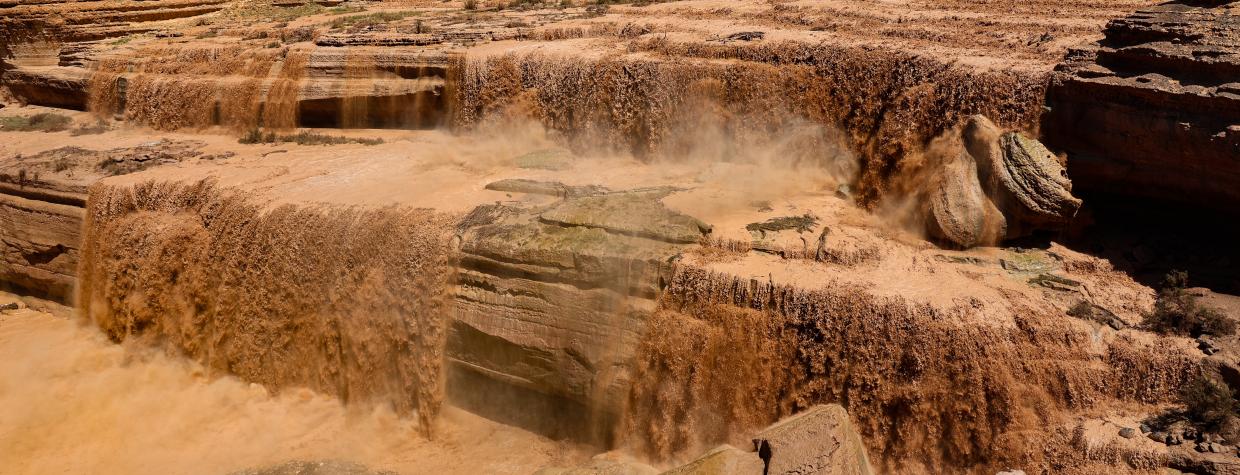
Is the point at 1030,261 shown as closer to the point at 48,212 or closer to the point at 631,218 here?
the point at 631,218

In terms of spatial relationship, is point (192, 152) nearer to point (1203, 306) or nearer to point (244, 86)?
point (244, 86)

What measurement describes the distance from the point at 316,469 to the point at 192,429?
7.04ft

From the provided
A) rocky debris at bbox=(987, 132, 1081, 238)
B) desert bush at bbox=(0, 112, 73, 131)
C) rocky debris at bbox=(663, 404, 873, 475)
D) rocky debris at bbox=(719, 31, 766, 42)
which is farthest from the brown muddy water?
rocky debris at bbox=(719, 31, 766, 42)

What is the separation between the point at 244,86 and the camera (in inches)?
579

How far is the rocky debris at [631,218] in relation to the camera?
901 centimetres

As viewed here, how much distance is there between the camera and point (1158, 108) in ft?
28.3

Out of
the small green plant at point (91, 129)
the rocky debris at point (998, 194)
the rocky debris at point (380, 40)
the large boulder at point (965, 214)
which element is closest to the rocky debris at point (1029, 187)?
the rocky debris at point (998, 194)

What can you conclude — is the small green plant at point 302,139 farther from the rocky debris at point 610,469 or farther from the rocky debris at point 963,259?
the rocky debris at point 963,259

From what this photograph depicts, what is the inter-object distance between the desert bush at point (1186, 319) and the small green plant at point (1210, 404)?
1.95 feet

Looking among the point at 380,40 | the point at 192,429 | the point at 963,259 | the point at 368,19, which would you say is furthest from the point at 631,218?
the point at 368,19

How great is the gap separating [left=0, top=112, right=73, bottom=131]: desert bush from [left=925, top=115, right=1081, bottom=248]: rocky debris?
15.2 meters

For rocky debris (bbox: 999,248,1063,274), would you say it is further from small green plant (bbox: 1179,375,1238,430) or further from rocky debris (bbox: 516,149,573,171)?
rocky debris (bbox: 516,149,573,171)

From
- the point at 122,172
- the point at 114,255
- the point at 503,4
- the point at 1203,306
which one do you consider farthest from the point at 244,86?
the point at 1203,306

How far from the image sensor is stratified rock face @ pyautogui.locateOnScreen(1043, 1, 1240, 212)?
827cm
